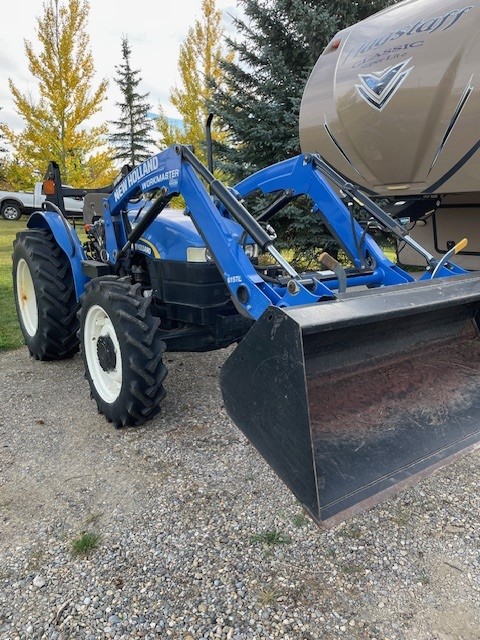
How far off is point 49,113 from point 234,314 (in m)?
14.8

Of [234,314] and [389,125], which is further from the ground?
[389,125]

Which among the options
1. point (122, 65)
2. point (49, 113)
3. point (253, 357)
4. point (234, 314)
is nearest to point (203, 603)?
point (253, 357)

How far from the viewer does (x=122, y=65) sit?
2780 cm

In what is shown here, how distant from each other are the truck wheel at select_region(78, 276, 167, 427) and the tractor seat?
151cm

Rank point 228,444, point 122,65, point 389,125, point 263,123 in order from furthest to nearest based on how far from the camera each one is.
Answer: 1. point 122,65
2. point 263,123
3. point 389,125
4. point 228,444

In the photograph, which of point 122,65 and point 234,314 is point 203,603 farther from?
point 122,65

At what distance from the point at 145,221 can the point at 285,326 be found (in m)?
1.79

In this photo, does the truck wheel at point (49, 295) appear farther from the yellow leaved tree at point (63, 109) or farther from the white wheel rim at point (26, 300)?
the yellow leaved tree at point (63, 109)

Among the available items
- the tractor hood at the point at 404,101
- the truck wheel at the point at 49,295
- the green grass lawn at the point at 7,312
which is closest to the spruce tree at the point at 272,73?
the tractor hood at the point at 404,101

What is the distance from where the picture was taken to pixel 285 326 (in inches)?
77.7

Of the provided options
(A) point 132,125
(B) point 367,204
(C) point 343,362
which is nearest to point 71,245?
(B) point 367,204

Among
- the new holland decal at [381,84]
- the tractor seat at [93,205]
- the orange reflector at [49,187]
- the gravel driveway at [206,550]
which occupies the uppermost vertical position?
the new holland decal at [381,84]

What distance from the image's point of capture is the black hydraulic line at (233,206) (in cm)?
256

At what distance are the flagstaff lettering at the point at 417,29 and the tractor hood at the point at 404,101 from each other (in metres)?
Result: 0.01
